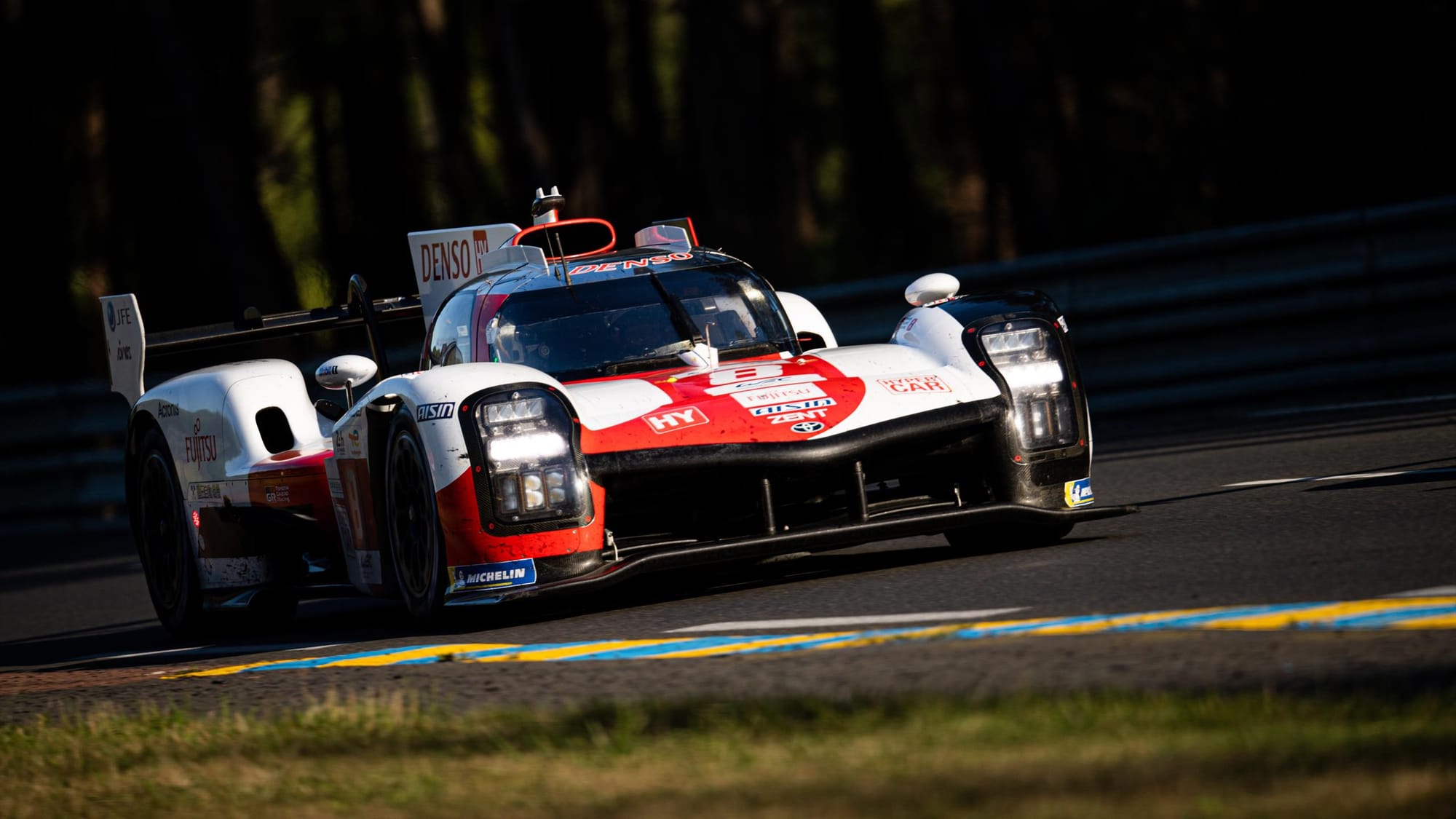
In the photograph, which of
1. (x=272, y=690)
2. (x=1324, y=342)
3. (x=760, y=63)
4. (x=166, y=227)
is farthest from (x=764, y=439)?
(x=166, y=227)

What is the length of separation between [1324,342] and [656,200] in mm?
23787

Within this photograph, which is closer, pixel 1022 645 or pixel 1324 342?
pixel 1022 645

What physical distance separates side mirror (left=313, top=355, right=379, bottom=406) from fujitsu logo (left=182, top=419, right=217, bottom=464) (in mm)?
619

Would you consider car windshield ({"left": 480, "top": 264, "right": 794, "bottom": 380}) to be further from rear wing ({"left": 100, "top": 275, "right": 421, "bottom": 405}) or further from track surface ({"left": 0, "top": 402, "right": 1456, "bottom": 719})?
rear wing ({"left": 100, "top": 275, "right": 421, "bottom": 405})

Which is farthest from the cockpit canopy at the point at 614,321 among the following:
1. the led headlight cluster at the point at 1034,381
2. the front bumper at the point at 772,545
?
the front bumper at the point at 772,545

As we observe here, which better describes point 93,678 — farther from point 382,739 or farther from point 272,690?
point 382,739

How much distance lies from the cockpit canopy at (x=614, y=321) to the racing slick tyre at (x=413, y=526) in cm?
79

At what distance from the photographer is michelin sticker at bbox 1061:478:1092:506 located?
23.3 feet

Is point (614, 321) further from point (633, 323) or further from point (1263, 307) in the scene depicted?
point (1263, 307)

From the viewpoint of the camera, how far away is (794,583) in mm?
6891

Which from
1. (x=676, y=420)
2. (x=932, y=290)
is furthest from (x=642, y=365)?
(x=932, y=290)

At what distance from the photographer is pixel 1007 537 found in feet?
24.0

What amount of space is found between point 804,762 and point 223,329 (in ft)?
20.3

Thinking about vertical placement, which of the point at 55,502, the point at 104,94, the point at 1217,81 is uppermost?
the point at 104,94
